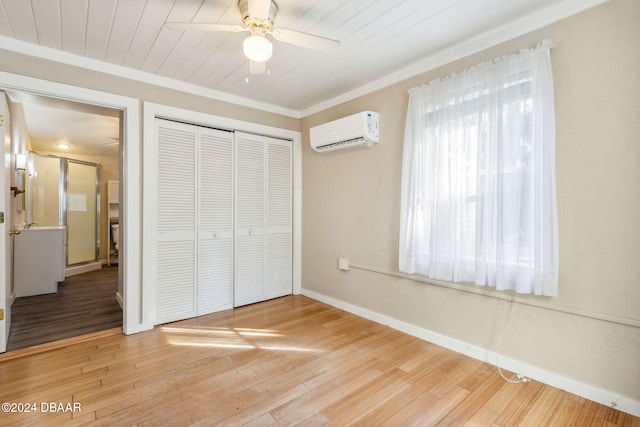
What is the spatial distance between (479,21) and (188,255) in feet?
10.2

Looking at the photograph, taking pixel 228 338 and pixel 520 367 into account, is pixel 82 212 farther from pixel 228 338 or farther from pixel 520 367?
pixel 520 367

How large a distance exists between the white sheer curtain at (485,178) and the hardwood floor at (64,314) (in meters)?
3.05

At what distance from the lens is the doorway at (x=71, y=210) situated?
9.49 ft

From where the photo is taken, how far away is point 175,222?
2.99 meters

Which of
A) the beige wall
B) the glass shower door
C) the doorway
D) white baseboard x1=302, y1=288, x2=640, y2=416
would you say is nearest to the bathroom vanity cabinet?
the doorway

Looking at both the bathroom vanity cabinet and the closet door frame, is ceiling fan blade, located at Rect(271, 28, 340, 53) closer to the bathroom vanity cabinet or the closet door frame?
the closet door frame

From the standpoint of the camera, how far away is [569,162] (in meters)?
1.85

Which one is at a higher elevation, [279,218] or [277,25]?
[277,25]

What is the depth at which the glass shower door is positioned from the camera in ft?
18.4

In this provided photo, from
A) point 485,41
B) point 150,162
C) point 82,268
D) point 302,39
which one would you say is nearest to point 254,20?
point 302,39

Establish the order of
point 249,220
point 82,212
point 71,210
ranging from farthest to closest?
point 82,212, point 71,210, point 249,220

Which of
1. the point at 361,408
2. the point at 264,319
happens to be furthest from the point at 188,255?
the point at 361,408

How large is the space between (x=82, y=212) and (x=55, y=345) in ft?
14.1

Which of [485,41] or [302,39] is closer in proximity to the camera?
[302,39]
